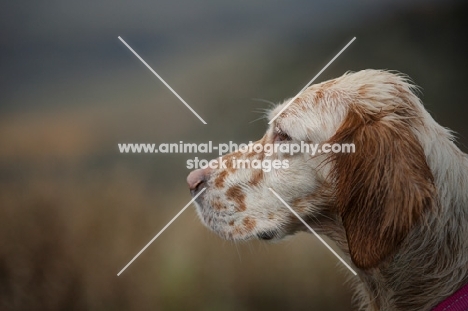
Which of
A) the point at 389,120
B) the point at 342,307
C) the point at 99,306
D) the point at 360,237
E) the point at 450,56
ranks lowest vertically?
the point at 342,307

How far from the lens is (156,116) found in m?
1.77

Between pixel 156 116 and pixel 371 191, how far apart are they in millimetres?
752

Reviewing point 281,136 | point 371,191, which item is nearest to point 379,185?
point 371,191

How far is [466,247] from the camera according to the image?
4.42ft

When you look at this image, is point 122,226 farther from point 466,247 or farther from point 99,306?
point 466,247

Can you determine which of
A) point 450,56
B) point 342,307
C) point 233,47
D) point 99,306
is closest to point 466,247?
point 342,307

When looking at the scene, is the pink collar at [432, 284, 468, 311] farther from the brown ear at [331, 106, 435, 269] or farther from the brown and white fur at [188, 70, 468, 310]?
the brown ear at [331, 106, 435, 269]

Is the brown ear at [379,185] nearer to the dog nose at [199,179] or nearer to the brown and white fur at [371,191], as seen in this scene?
the brown and white fur at [371,191]

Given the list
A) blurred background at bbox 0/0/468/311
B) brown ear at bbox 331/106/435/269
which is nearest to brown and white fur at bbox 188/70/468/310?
brown ear at bbox 331/106/435/269

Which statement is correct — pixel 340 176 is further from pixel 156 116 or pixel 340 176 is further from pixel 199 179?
pixel 156 116

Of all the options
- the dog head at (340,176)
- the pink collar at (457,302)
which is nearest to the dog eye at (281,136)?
the dog head at (340,176)

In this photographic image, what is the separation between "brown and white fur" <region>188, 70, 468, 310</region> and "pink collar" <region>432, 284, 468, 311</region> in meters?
0.02

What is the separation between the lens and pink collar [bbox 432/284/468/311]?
1310 millimetres

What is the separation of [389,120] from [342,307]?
29.6 inches
